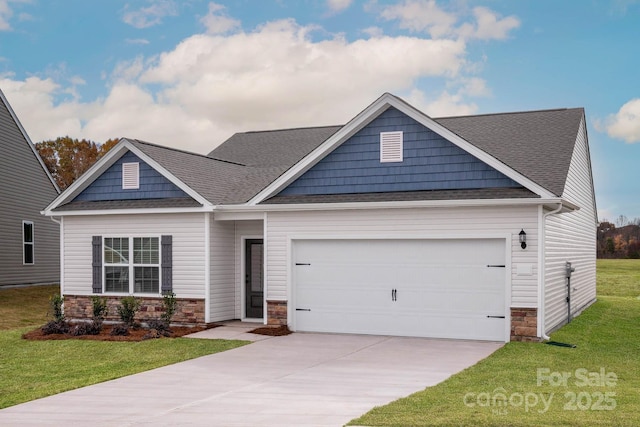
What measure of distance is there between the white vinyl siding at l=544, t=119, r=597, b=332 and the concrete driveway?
266cm

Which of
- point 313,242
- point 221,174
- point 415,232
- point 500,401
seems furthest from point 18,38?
point 500,401

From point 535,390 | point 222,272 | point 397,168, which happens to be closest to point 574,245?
point 397,168

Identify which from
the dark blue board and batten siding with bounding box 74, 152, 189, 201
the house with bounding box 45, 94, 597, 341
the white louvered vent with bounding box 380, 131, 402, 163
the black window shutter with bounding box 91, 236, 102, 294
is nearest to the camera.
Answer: the house with bounding box 45, 94, 597, 341

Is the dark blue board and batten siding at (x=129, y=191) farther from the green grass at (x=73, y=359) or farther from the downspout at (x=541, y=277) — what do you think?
the downspout at (x=541, y=277)

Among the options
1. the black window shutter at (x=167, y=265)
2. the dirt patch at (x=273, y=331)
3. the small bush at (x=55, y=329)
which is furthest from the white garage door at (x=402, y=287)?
the small bush at (x=55, y=329)

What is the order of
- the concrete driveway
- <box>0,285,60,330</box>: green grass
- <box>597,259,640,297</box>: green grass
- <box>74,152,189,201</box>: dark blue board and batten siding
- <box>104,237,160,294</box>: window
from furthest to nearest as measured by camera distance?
<box>597,259,640,297</box>: green grass < <box>0,285,60,330</box>: green grass < <box>74,152,189,201</box>: dark blue board and batten siding < <box>104,237,160,294</box>: window < the concrete driveway

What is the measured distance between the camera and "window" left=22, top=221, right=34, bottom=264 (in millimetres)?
29062

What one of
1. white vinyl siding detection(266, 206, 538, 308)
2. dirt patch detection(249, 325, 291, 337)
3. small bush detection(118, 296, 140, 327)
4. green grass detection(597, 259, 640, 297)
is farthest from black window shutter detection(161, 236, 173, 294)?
green grass detection(597, 259, 640, 297)

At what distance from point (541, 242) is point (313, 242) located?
5.13m

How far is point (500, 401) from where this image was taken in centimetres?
937

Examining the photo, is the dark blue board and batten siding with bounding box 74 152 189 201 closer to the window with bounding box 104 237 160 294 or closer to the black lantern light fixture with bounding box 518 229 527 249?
the window with bounding box 104 237 160 294

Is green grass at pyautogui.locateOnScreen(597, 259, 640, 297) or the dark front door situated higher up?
the dark front door

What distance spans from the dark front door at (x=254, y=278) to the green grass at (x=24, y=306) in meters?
6.21

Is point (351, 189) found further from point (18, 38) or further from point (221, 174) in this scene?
point (18, 38)
